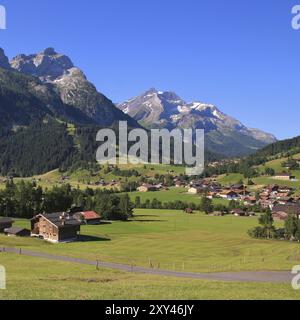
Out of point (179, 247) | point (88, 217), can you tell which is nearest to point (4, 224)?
point (88, 217)

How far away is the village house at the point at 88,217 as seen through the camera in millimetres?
139125

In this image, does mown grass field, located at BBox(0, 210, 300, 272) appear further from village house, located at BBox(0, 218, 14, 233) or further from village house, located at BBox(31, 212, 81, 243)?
village house, located at BBox(0, 218, 14, 233)

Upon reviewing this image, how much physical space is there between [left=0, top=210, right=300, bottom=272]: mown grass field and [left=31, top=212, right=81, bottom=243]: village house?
4.76 metres

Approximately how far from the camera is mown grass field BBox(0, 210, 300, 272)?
76.8 meters

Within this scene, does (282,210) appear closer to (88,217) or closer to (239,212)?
(239,212)

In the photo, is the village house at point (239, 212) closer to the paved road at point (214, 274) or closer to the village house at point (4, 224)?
the village house at point (4, 224)

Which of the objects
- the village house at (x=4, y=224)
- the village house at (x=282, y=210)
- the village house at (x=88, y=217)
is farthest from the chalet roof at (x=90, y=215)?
the village house at (x=282, y=210)

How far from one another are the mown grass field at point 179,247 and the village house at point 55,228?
4760mm

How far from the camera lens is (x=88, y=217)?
461 feet

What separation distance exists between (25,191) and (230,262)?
79.6 meters

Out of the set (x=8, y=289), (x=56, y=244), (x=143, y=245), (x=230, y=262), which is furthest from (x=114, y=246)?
(x=8, y=289)

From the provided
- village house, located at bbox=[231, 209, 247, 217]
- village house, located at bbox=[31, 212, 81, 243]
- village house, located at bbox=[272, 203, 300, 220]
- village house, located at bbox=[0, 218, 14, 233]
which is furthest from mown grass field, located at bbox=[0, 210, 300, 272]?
village house, located at bbox=[231, 209, 247, 217]

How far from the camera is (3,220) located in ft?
372

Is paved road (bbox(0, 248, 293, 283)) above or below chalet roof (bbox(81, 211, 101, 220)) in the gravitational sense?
below
